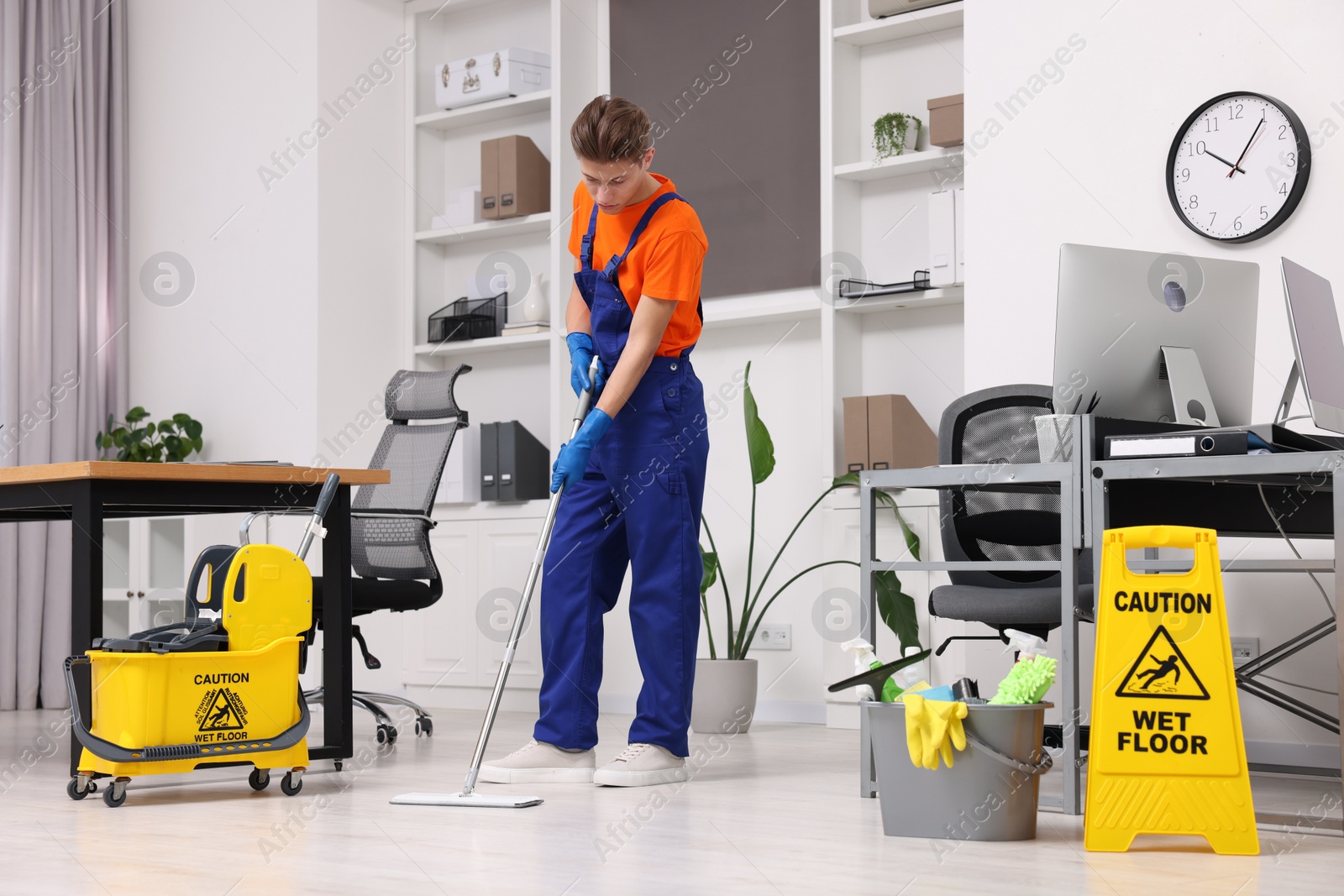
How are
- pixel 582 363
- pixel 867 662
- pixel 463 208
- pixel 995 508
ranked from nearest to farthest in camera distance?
1. pixel 867 662
2. pixel 582 363
3. pixel 995 508
4. pixel 463 208

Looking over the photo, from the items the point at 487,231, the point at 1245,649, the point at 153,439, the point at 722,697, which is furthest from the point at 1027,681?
the point at 153,439

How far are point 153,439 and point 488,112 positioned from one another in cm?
184

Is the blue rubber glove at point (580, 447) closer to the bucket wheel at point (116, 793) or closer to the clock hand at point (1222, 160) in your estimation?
the bucket wheel at point (116, 793)

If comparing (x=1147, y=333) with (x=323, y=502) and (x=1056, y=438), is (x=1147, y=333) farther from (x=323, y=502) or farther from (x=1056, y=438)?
(x=323, y=502)

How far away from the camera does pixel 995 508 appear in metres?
3.16

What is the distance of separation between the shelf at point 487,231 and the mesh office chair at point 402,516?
3.77ft

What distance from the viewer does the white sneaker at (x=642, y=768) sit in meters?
2.73

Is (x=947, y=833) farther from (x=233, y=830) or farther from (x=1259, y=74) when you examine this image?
(x=1259, y=74)

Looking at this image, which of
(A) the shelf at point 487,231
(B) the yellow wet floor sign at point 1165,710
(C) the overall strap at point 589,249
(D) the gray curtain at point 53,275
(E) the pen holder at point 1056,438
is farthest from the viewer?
(D) the gray curtain at point 53,275

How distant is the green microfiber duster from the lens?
220 cm

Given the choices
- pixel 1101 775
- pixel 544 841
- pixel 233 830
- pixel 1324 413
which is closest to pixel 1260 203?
pixel 1324 413

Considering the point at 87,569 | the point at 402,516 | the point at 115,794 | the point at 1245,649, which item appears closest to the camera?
the point at 115,794

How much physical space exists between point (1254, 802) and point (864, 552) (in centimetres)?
87

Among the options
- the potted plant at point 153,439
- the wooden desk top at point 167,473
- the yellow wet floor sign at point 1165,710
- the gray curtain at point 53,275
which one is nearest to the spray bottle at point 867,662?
the yellow wet floor sign at point 1165,710
